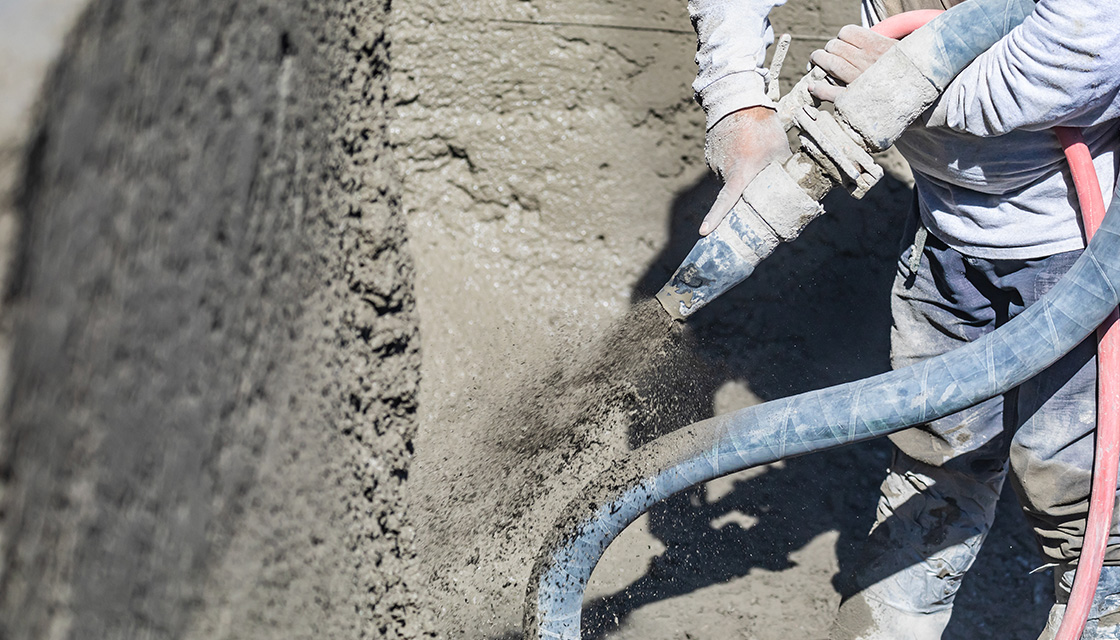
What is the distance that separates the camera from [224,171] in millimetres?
1015

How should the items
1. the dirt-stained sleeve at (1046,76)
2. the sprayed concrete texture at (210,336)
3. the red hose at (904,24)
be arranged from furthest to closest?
the red hose at (904,24) → the dirt-stained sleeve at (1046,76) → the sprayed concrete texture at (210,336)

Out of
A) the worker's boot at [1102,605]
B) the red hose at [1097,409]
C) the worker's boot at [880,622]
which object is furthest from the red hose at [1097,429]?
the worker's boot at [880,622]

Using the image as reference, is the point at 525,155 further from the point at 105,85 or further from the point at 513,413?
the point at 105,85

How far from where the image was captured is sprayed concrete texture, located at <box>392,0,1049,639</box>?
5.19 feet

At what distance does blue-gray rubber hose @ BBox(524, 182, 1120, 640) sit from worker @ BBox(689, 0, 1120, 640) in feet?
0.49

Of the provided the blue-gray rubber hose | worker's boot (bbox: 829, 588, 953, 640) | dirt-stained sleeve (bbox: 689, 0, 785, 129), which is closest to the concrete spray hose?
the blue-gray rubber hose

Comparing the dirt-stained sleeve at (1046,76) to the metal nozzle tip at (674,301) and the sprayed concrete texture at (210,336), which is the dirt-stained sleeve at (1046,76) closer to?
the metal nozzle tip at (674,301)

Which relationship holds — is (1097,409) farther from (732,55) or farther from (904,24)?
(732,55)

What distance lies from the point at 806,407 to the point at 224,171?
33.3 inches

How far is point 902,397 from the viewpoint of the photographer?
3.24 feet

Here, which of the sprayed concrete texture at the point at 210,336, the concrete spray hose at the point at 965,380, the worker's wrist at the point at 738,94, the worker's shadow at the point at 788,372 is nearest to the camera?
the sprayed concrete texture at the point at 210,336

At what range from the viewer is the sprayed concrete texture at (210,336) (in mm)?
685

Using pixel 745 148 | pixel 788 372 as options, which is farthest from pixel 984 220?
pixel 788 372

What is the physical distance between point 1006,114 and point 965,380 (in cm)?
33
